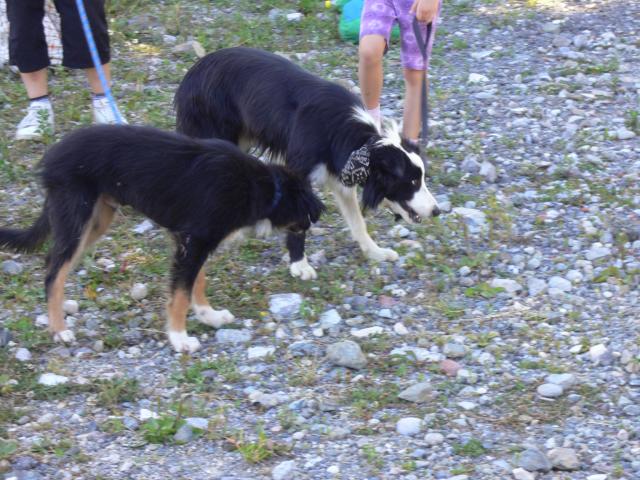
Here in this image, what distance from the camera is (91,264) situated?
5.59 m

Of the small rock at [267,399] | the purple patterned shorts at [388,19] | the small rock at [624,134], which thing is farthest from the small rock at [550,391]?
the small rock at [624,134]

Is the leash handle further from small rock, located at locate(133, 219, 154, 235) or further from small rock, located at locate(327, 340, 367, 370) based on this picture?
small rock, located at locate(327, 340, 367, 370)

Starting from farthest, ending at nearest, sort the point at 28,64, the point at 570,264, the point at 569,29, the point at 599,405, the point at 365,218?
the point at 569,29
the point at 28,64
the point at 365,218
the point at 570,264
the point at 599,405

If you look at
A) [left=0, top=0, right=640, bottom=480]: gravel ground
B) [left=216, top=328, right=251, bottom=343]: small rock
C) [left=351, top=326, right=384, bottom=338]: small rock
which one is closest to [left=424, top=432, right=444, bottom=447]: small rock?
[left=0, top=0, right=640, bottom=480]: gravel ground

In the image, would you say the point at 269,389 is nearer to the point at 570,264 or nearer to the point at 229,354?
the point at 229,354

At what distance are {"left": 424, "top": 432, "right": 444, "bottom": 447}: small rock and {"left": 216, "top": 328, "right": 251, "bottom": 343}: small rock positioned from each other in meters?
1.19

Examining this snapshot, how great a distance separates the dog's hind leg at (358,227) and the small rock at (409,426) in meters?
1.65

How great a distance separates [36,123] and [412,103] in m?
2.62

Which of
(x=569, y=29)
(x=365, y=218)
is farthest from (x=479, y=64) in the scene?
(x=365, y=218)

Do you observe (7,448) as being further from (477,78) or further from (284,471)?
(477,78)

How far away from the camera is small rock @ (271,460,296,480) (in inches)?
151

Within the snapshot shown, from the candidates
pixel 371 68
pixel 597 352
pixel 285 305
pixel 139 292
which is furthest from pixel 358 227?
pixel 597 352

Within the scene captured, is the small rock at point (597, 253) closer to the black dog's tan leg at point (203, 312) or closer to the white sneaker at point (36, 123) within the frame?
the black dog's tan leg at point (203, 312)

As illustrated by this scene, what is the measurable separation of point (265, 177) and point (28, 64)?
2700 mm
